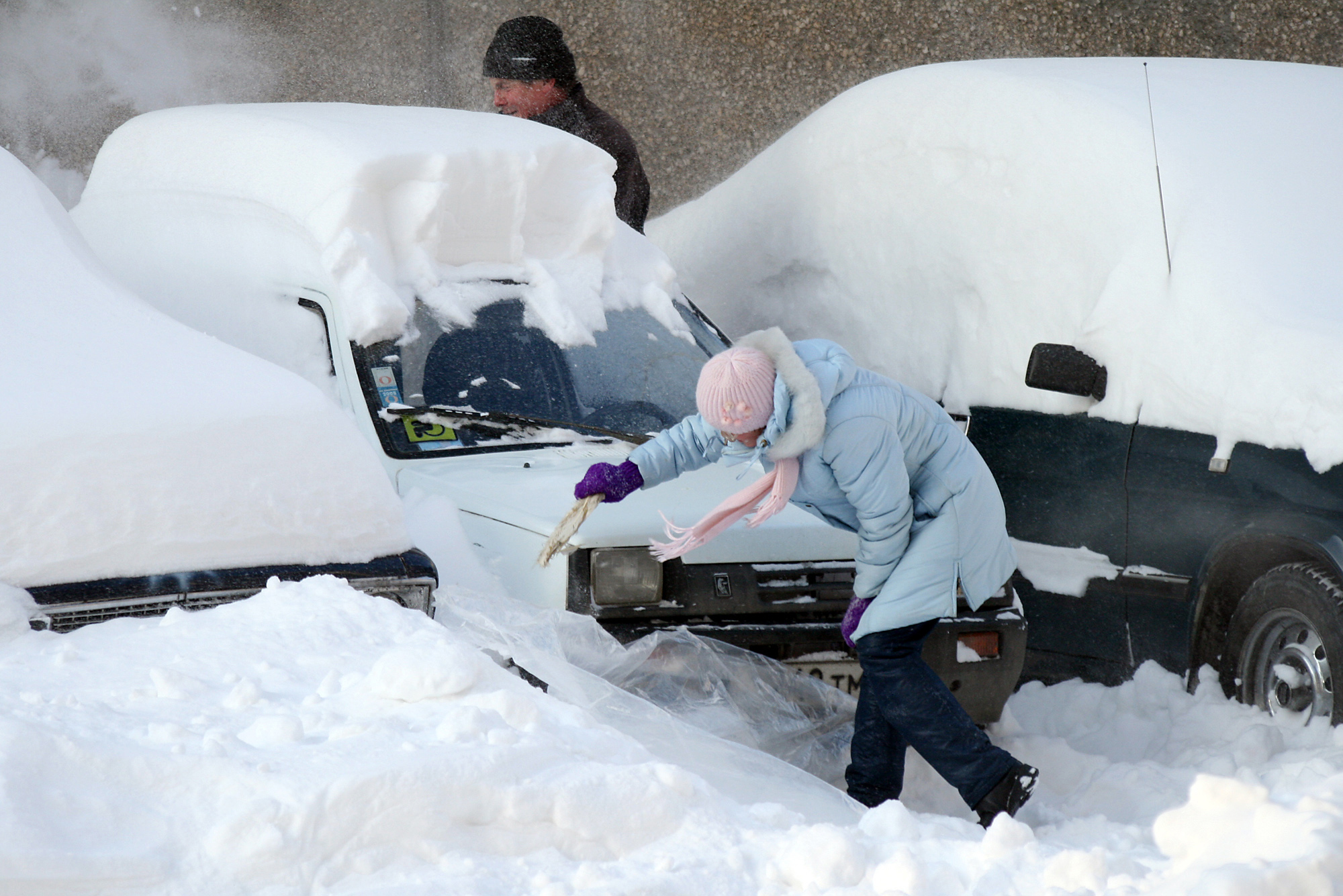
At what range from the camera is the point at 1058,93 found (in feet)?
16.1

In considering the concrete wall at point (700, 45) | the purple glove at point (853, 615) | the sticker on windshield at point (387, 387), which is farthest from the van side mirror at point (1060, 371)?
the concrete wall at point (700, 45)

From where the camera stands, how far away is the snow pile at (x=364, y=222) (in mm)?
4242

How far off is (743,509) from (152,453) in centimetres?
141

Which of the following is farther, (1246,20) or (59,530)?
(1246,20)

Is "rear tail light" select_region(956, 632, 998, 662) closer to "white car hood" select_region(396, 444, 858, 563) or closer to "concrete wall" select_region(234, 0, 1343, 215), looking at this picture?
"white car hood" select_region(396, 444, 858, 563)

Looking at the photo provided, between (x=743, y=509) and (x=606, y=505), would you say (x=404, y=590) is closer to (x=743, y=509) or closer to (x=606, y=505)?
(x=606, y=505)

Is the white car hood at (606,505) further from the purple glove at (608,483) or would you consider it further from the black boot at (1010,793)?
the black boot at (1010,793)

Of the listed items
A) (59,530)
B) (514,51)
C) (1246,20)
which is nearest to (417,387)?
(59,530)

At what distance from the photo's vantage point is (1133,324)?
4.29 metres

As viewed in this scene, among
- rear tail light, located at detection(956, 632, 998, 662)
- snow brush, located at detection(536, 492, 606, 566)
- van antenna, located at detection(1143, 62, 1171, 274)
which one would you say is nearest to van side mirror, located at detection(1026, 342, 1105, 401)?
van antenna, located at detection(1143, 62, 1171, 274)

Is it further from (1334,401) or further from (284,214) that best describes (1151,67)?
(284,214)

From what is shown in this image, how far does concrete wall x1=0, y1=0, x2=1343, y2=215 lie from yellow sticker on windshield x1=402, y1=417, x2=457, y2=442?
771 cm

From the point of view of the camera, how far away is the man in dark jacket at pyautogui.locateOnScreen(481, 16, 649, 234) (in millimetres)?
6590

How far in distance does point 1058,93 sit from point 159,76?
8409mm
